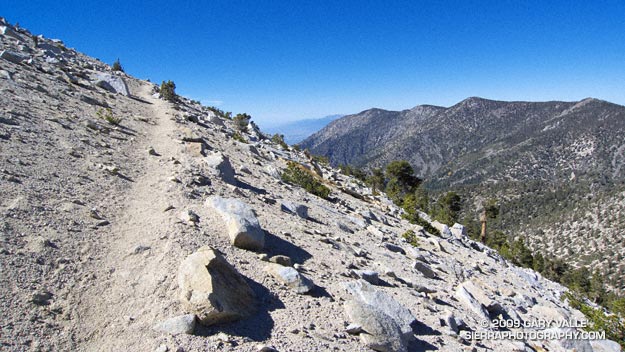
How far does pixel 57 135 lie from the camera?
12.8m

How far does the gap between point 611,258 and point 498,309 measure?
117768mm

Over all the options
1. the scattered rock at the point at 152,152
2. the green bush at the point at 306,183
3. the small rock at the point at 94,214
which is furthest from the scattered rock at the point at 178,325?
the green bush at the point at 306,183

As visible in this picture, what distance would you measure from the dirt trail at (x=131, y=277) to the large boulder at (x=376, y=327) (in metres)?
3.55

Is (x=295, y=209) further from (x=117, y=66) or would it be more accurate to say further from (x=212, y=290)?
(x=117, y=66)

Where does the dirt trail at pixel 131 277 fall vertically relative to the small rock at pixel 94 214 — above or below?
below

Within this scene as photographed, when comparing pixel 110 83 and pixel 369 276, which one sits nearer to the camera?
pixel 369 276

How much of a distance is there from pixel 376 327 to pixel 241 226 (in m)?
3.93

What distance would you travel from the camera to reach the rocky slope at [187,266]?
5297mm

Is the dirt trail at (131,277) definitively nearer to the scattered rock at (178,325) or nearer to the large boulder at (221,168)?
the scattered rock at (178,325)

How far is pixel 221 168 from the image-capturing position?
1359 cm

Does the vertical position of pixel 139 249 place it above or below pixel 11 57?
below

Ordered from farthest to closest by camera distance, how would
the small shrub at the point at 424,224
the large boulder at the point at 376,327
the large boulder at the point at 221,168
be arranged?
1. the small shrub at the point at 424,224
2. the large boulder at the point at 221,168
3. the large boulder at the point at 376,327

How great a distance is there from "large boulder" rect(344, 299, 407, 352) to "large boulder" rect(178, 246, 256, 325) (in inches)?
80.4

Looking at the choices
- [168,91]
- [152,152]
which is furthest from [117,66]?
[152,152]
